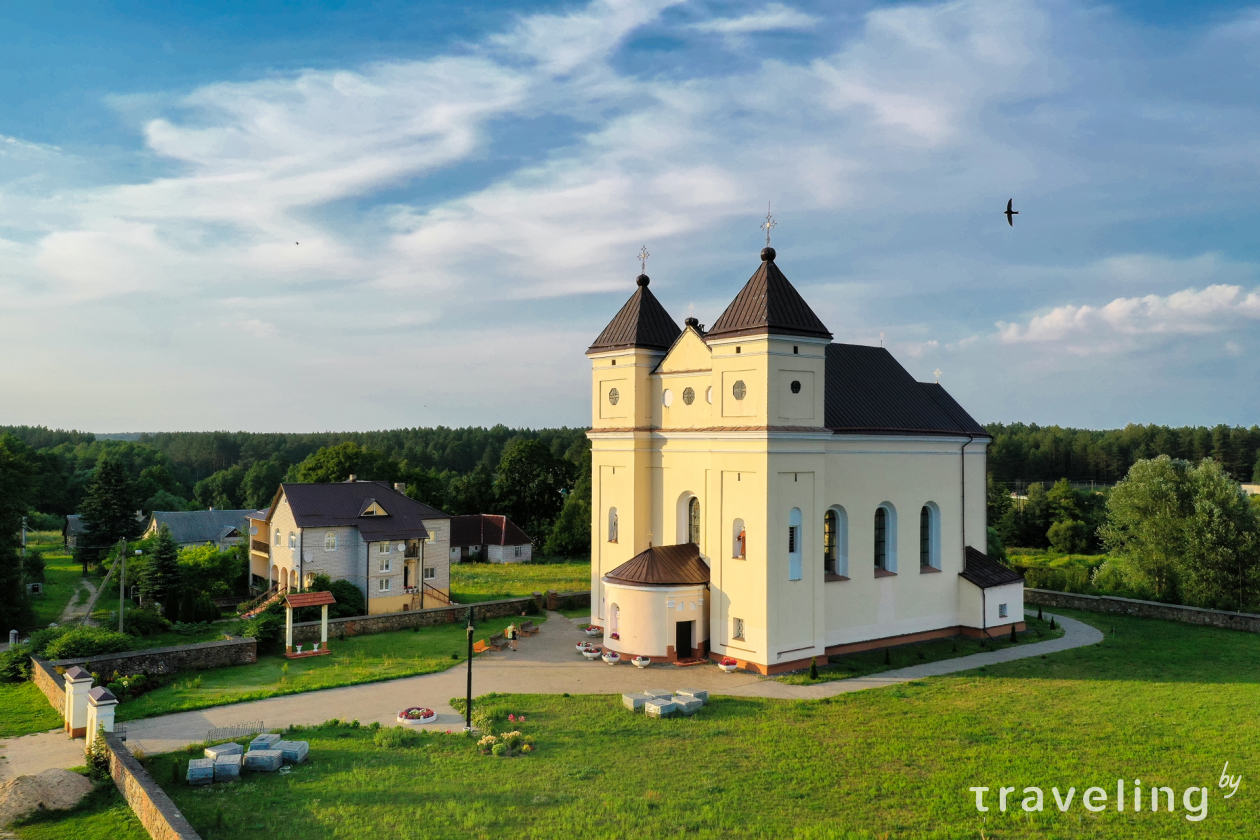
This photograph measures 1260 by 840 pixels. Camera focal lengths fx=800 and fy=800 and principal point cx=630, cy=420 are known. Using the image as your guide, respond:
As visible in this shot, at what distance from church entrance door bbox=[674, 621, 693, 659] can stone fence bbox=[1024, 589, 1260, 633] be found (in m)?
20.7

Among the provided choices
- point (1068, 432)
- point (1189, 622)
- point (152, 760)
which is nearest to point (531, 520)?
point (1189, 622)

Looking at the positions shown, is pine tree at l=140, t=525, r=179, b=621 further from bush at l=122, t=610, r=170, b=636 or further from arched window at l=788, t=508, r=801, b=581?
arched window at l=788, t=508, r=801, b=581

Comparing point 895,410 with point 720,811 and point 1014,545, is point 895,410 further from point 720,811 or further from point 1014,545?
point 1014,545

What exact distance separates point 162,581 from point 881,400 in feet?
97.5

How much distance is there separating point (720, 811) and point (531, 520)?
186ft

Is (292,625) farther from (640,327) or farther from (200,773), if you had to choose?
(640,327)

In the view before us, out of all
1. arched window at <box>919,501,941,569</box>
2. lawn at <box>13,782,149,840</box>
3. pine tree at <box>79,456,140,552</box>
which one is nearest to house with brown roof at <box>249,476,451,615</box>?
lawn at <box>13,782,149,840</box>

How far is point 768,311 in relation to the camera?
24594mm

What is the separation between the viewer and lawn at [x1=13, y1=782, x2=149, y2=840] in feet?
43.0

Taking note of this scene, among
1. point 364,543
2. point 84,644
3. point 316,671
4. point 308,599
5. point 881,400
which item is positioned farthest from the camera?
point 364,543

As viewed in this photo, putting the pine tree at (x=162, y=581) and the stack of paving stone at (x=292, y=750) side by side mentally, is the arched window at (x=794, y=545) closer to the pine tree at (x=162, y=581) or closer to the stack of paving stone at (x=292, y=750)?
the stack of paving stone at (x=292, y=750)

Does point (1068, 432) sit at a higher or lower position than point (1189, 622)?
higher

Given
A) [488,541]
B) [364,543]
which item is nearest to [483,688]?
[364,543]

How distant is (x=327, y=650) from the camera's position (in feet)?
87.6
